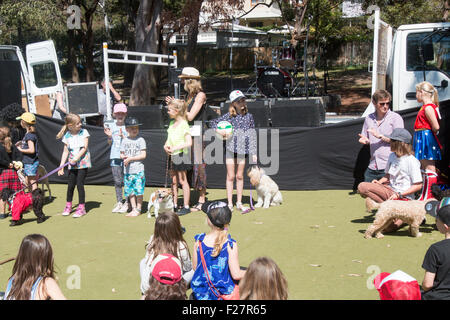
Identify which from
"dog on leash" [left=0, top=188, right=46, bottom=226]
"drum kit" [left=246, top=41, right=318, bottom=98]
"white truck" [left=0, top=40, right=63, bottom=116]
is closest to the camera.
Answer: "dog on leash" [left=0, top=188, right=46, bottom=226]

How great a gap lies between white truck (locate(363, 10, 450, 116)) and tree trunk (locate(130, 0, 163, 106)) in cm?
827

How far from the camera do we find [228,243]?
3879 mm

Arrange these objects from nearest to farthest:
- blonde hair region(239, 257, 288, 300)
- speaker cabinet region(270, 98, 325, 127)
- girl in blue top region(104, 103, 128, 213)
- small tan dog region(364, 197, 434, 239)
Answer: blonde hair region(239, 257, 288, 300) < small tan dog region(364, 197, 434, 239) < girl in blue top region(104, 103, 128, 213) < speaker cabinet region(270, 98, 325, 127)

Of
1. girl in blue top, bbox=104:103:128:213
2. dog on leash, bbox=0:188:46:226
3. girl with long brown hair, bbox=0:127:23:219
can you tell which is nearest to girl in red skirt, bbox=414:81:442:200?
girl in blue top, bbox=104:103:128:213

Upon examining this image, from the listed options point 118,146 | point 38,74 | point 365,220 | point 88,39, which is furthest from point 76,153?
point 88,39

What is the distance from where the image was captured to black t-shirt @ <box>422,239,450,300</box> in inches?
141

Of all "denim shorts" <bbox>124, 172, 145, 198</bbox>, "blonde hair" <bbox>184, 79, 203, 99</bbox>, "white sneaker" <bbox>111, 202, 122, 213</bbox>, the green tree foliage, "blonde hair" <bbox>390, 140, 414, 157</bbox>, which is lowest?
"white sneaker" <bbox>111, 202, 122, 213</bbox>

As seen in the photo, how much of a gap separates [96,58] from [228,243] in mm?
35475

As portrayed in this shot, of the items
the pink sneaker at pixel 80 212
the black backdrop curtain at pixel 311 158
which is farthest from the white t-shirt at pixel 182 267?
the black backdrop curtain at pixel 311 158

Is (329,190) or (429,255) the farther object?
(329,190)

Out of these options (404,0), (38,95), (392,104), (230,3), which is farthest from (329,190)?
(404,0)

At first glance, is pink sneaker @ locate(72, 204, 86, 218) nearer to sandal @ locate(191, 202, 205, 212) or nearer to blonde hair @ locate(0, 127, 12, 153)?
blonde hair @ locate(0, 127, 12, 153)

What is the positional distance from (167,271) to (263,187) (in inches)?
165
